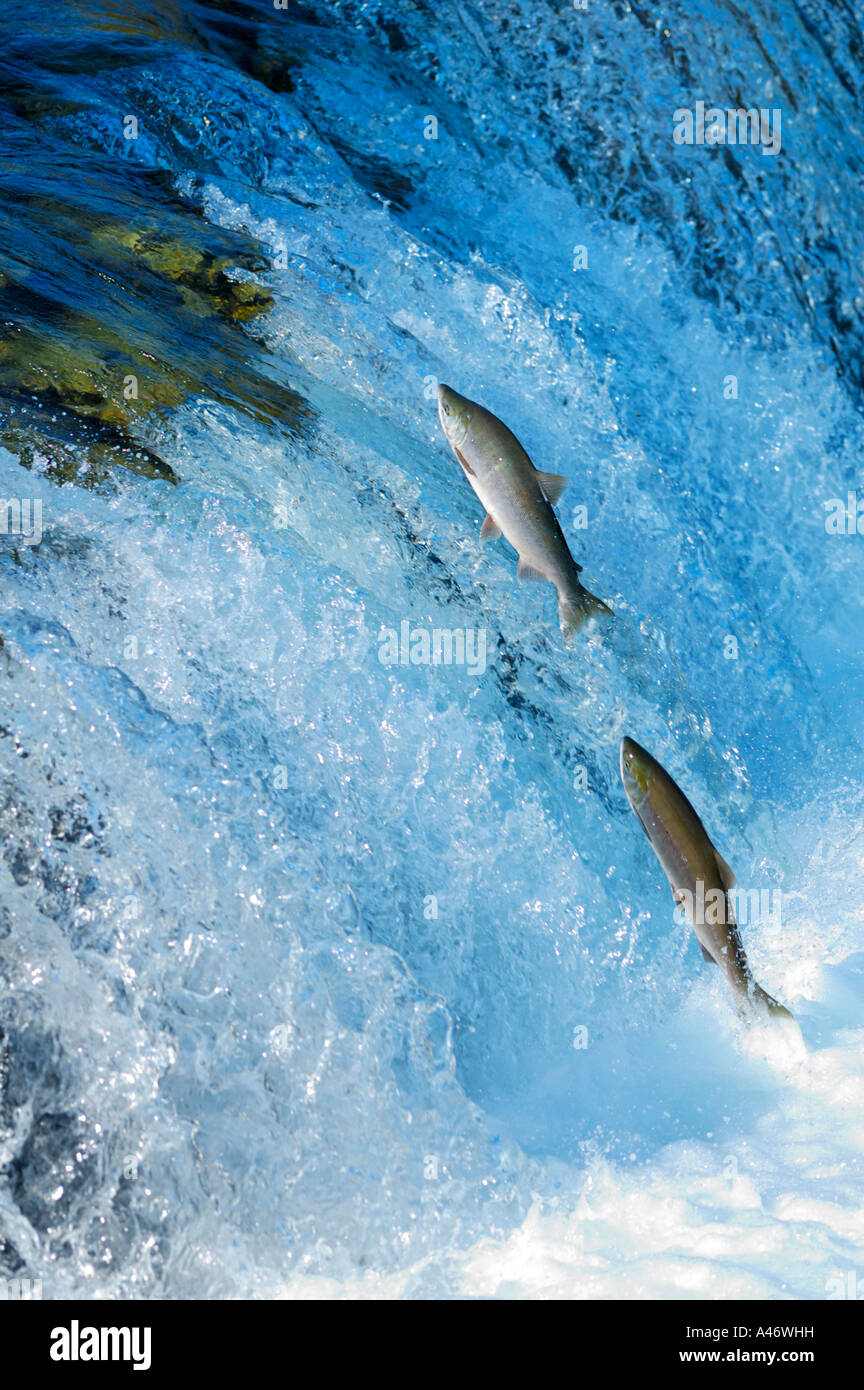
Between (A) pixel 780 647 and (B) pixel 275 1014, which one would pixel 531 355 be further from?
(B) pixel 275 1014

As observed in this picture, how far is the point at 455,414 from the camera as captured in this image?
2848mm

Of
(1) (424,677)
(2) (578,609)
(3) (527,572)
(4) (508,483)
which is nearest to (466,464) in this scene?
(4) (508,483)

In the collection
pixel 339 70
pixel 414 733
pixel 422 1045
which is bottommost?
pixel 422 1045

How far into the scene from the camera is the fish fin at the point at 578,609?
3172mm

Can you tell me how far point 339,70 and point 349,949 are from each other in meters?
4.50

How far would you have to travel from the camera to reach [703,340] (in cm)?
522

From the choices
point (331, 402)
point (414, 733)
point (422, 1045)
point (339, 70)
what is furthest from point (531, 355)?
point (422, 1045)

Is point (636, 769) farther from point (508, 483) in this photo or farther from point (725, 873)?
point (508, 483)

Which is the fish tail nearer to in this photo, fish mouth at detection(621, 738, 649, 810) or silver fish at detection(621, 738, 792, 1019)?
silver fish at detection(621, 738, 792, 1019)

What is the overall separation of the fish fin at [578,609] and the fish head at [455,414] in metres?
0.53

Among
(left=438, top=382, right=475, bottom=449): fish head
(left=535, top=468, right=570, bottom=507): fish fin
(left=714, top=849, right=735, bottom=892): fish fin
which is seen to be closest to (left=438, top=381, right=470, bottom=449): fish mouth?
(left=438, top=382, right=475, bottom=449): fish head

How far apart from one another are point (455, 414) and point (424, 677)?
2.51 ft

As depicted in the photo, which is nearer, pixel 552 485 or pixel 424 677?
pixel 552 485

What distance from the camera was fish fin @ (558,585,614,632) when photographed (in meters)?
3.17
